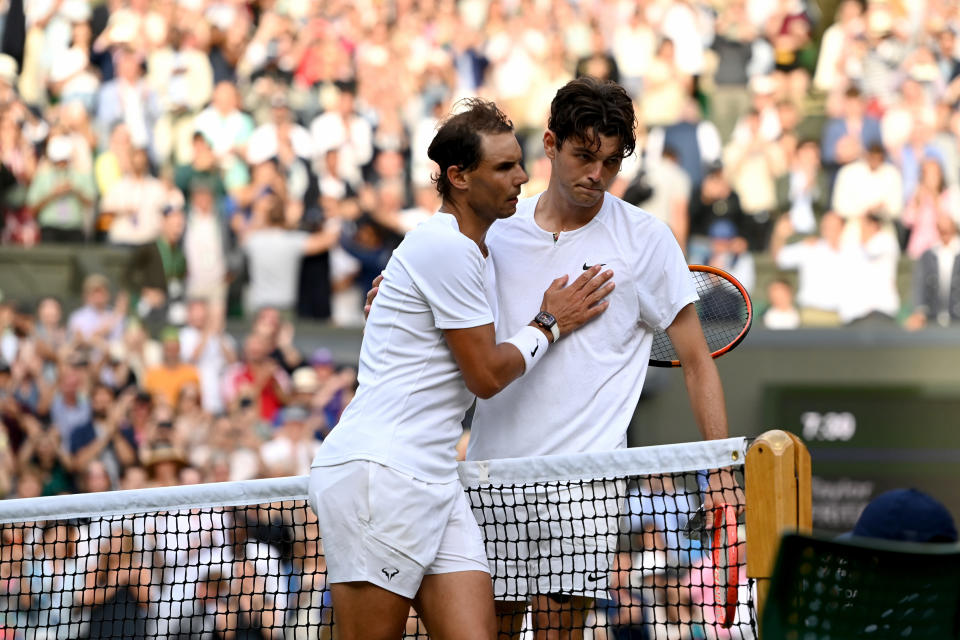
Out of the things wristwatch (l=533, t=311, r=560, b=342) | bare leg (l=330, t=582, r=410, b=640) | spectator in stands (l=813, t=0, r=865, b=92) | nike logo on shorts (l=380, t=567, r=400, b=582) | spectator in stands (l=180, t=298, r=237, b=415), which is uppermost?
spectator in stands (l=813, t=0, r=865, b=92)

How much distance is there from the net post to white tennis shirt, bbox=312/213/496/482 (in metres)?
0.77

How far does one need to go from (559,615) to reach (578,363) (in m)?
0.70

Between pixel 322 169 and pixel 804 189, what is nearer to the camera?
pixel 804 189

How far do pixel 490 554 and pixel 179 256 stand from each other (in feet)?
27.5

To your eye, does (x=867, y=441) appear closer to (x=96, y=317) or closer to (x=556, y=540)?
(x=96, y=317)

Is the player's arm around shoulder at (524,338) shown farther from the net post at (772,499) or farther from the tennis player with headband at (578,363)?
the net post at (772,499)

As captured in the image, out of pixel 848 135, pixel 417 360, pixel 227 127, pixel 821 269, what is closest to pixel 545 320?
pixel 417 360

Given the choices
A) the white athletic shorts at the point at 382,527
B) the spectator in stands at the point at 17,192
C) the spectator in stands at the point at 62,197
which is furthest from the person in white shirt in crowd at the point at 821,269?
the white athletic shorts at the point at 382,527

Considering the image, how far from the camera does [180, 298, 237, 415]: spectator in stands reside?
11.1 meters

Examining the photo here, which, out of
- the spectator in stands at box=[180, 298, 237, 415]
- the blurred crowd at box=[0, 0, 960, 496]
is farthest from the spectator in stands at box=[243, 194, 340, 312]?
the spectator in stands at box=[180, 298, 237, 415]

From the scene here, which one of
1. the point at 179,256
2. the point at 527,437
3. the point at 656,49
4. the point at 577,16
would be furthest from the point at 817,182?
Answer: the point at 527,437

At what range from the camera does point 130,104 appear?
505 inches

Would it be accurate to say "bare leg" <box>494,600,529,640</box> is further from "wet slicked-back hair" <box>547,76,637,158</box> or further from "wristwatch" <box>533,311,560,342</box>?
"wet slicked-back hair" <box>547,76,637,158</box>

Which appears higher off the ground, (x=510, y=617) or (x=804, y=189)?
(x=804, y=189)
